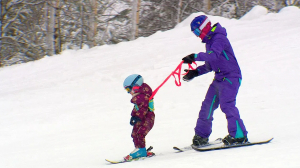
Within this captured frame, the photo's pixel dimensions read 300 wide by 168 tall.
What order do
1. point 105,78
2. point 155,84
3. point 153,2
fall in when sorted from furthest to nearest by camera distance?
point 153,2 < point 105,78 < point 155,84

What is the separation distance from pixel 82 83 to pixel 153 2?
1310 centimetres

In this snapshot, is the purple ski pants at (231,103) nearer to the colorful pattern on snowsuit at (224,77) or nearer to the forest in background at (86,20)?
the colorful pattern on snowsuit at (224,77)

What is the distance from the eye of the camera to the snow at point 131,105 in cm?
475

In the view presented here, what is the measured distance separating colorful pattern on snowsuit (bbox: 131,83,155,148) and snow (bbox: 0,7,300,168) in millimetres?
341

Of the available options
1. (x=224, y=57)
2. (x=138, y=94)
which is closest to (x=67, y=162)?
(x=138, y=94)

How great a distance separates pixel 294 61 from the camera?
30.2 feet

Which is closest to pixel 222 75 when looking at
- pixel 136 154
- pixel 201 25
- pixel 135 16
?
pixel 201 25

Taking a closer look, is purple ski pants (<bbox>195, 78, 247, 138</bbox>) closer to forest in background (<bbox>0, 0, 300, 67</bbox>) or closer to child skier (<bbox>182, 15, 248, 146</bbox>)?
child skier (<bbox>182, 15, 248, 146</bbox>)

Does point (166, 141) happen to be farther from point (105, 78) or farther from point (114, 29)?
point (114, 29)

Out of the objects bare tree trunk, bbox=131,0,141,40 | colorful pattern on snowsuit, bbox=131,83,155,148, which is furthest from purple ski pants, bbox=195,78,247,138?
bare tree trunk, bbox=131,0,141,40

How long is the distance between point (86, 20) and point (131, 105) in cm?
1508

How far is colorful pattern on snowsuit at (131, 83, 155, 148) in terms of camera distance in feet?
14.4

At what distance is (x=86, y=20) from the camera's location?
2184 cm

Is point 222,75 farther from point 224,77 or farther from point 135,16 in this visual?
point 135,16
